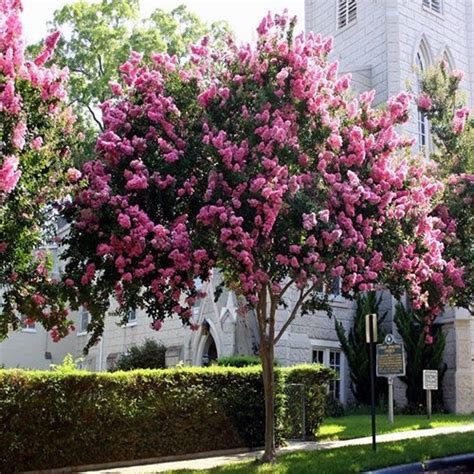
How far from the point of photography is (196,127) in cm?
1168

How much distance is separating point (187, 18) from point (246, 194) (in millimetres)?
15955

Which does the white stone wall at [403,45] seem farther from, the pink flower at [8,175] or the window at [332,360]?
the pink flower at [8,175]

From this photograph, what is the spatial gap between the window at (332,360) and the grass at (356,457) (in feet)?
29.4

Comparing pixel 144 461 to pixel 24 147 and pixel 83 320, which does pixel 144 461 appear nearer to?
pixel 24 147

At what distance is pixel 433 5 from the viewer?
2733 centimetres

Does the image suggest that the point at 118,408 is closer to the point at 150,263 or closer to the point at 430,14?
the point at 150,263

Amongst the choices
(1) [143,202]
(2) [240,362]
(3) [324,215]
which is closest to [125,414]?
(1) [143,202]

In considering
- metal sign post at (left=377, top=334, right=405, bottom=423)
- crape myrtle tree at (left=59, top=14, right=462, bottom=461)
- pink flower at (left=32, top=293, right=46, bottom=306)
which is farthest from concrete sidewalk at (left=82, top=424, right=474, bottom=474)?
pink flower at (left=32, top=293, right=46, bottom=306)

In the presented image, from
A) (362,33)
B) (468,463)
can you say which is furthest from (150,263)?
(362,33)

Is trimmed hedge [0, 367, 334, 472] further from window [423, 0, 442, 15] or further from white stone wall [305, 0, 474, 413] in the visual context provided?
window [423, 0, 442, 15]

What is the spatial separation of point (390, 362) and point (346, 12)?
15227mm

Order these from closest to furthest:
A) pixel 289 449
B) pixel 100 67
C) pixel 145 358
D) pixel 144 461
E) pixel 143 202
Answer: pixel 143 202 < pixel 144 461 < pixel 289 449 < pixel 145 358 < pixel 100 67

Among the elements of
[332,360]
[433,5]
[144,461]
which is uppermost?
[433,5]

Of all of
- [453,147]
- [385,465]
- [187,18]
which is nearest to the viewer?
[385,465]
